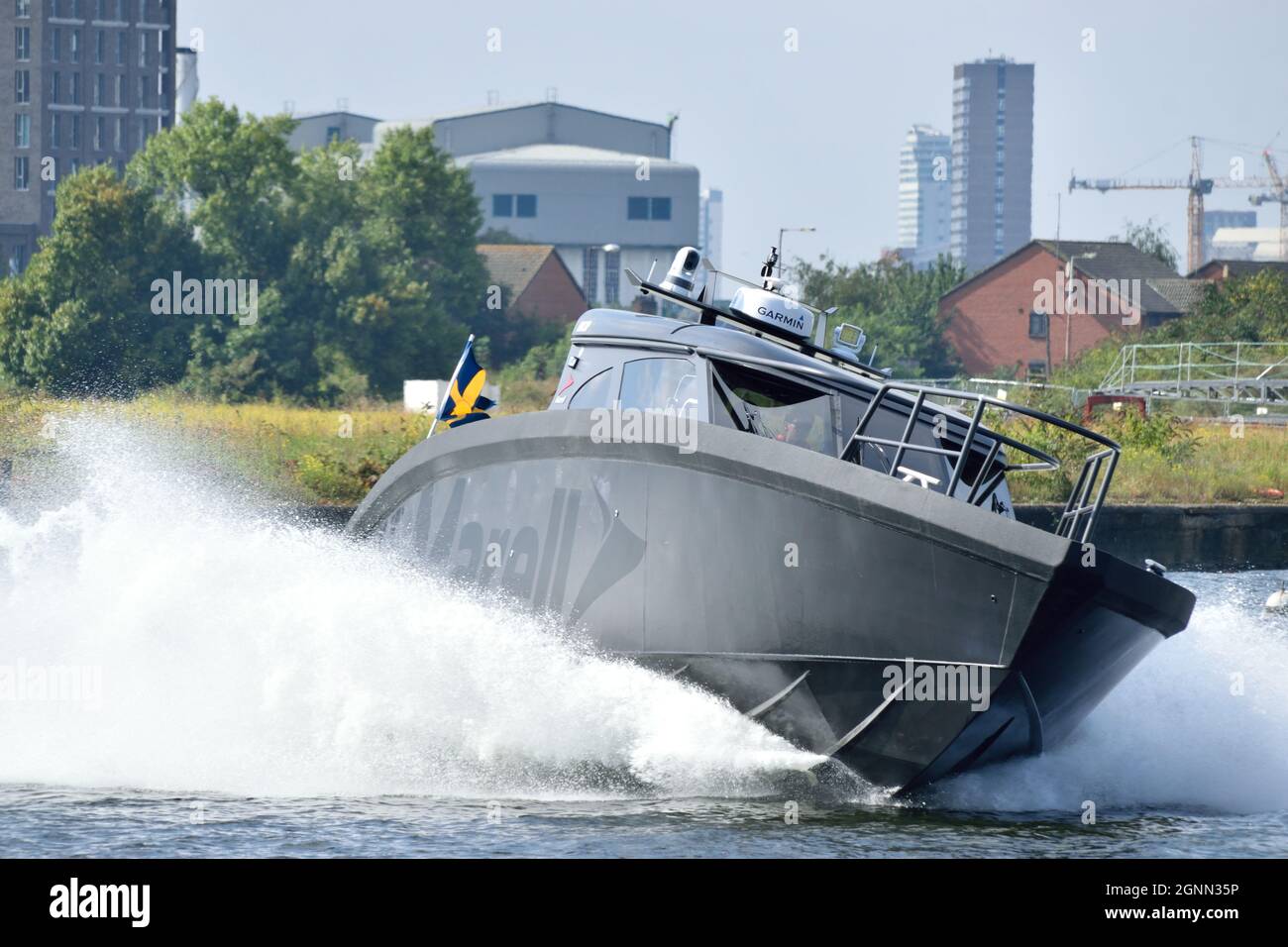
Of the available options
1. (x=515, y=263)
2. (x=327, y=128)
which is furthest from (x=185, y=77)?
(x=515, y=263)

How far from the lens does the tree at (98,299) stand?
A: 49906 mm

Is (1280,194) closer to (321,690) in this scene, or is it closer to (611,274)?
(611,274)

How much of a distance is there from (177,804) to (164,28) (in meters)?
119

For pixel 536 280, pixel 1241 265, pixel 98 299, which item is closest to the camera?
pixel 98 299

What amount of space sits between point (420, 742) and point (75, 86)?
115 meters

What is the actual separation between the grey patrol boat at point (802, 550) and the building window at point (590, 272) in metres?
93.9

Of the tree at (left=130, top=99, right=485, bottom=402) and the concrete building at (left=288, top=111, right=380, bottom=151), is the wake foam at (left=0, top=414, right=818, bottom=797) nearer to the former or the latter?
the tree at (left=130, top=99, right=485, bottom=402)

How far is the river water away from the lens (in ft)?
31.3

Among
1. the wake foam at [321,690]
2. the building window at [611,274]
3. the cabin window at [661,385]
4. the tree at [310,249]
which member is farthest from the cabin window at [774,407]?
the building window at [611,274]

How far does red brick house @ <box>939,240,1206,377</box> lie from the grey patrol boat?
72.8 meters

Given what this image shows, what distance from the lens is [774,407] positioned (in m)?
10.7

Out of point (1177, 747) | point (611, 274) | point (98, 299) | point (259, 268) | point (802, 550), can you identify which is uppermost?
point (611, 274)

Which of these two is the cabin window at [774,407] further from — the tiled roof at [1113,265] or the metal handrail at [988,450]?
the tiled roof at [1113,265]
